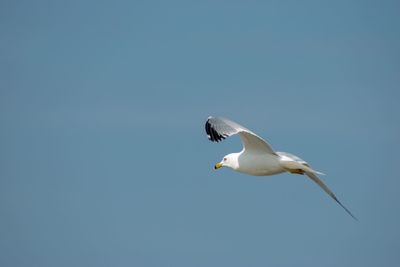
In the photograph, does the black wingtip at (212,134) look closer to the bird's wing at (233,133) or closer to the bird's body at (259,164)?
the bird's wing at (233,133)

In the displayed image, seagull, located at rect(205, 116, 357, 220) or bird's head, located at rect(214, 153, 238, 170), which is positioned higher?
bird's head, located at rect(214, 153, 238, 170)

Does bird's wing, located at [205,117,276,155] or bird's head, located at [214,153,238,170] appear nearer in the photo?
bird's wing, located at [205,117,276,155]

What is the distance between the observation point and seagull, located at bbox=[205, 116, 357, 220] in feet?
50.2

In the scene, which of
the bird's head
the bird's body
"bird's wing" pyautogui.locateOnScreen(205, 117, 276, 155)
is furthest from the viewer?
the bird's head

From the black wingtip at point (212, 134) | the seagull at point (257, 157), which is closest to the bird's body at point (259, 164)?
the seagull at point (257, 157)

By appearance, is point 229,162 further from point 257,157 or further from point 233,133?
point 233,133

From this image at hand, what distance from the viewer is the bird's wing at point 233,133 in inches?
597

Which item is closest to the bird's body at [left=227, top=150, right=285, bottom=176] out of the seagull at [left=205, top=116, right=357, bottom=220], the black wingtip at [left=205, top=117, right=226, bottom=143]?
the seagull at [left=205, top=116, right=357, bottom=220]

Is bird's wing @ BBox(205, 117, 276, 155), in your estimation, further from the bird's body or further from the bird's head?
the bird's head

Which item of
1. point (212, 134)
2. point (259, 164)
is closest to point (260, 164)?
point (259, 164)

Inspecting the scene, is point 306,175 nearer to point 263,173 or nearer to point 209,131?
point 263,173

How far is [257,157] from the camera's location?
1582 centimetres

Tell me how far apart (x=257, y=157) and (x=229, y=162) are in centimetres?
85

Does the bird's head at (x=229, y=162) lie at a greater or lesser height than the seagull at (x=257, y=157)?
greater
